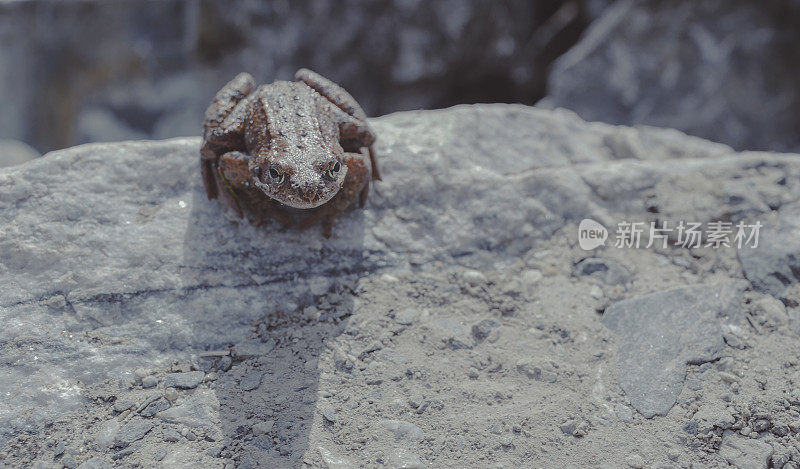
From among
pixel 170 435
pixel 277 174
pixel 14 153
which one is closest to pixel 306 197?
pixel 277 174

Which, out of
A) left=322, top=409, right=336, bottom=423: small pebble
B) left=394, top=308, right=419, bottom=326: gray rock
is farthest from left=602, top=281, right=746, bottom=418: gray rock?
left=322, top=409, right=336, bottom=423: small pebble

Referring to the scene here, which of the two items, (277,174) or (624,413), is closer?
(624,413)

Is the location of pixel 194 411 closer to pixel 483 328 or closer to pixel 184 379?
pixel 184 379

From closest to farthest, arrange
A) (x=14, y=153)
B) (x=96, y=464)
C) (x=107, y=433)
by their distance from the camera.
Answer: (x=96, y=464), (x=107, y=433), (x=14, y=153)

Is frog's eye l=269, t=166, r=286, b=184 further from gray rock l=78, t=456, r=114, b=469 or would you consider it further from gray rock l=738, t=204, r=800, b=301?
gray rock l=738, t=204, r=800, b=301

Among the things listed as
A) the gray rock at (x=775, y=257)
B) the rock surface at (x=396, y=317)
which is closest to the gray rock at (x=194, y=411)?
the rock surface at (x=396, y=317)
